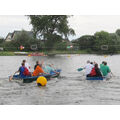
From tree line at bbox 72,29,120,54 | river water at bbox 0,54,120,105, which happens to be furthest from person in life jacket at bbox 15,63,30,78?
tree line at bbox 72,29,120,54

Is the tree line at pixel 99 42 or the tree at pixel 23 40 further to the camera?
the tree line at pixel 99 42

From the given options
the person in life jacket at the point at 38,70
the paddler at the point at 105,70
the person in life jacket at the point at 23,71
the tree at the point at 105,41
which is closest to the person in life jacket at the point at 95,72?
the paddler at the point at 105,70

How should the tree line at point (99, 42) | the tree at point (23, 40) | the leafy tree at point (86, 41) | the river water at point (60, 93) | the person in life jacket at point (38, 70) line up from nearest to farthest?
the river water at point (60, 93), the person in life jacket at point (38, 70), the tree at point (23, 40), the tree line at point (99, 42), the leafy tree at point (86, 41)

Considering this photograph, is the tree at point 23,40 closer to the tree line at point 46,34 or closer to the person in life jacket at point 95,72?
the tree line at point 46,34

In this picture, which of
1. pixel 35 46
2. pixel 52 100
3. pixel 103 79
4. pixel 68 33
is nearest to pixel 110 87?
pixel 103 79

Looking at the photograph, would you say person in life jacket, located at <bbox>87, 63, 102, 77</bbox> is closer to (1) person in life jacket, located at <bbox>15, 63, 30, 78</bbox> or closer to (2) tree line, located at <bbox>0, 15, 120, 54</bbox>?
(1) person in life jacket, located at <bbox>15, 63, 30, 78</bbox>

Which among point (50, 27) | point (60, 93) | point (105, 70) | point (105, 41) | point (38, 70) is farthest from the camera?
point (105, 41)

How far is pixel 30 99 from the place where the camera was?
43.7 ft

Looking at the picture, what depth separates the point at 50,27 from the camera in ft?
199

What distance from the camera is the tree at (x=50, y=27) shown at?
6028 centimetres

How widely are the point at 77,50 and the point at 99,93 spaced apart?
168 ft

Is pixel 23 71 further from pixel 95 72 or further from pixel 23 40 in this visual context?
pixel 23 40

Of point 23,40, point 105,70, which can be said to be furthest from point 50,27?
point 105,70

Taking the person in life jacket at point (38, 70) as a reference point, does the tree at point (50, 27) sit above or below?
above
